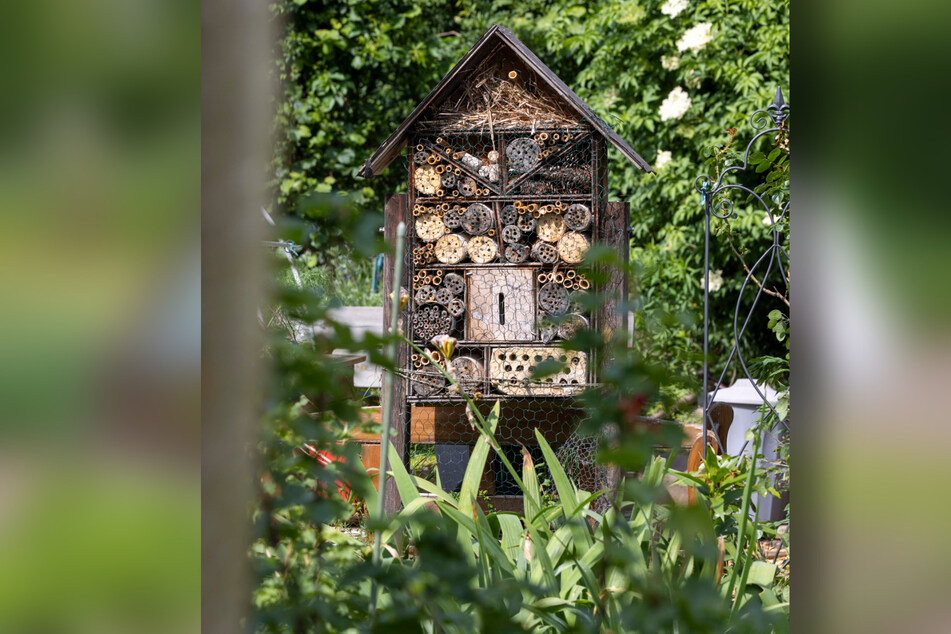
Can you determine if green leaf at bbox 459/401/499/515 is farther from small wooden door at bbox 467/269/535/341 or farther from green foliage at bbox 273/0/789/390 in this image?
green foliage at bbox 273/0/789/390

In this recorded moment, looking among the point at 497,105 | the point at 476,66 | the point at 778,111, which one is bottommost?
the point at 778,111

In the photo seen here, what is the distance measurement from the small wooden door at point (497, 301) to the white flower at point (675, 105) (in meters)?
2.25

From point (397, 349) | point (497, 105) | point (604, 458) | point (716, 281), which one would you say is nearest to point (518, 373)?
point (397, 349)

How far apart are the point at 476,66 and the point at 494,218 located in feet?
2.08

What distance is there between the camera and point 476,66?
3.12m

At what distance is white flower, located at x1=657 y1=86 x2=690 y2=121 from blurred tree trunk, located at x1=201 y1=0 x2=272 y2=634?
4461mm

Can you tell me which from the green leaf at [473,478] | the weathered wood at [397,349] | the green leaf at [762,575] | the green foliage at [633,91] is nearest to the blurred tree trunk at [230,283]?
the green leaf at [473,478]

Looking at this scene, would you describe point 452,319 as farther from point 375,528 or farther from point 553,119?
point 375,528

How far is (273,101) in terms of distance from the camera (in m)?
0.72

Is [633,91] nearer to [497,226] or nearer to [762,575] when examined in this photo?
[497,226]

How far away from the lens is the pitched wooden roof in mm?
2994
